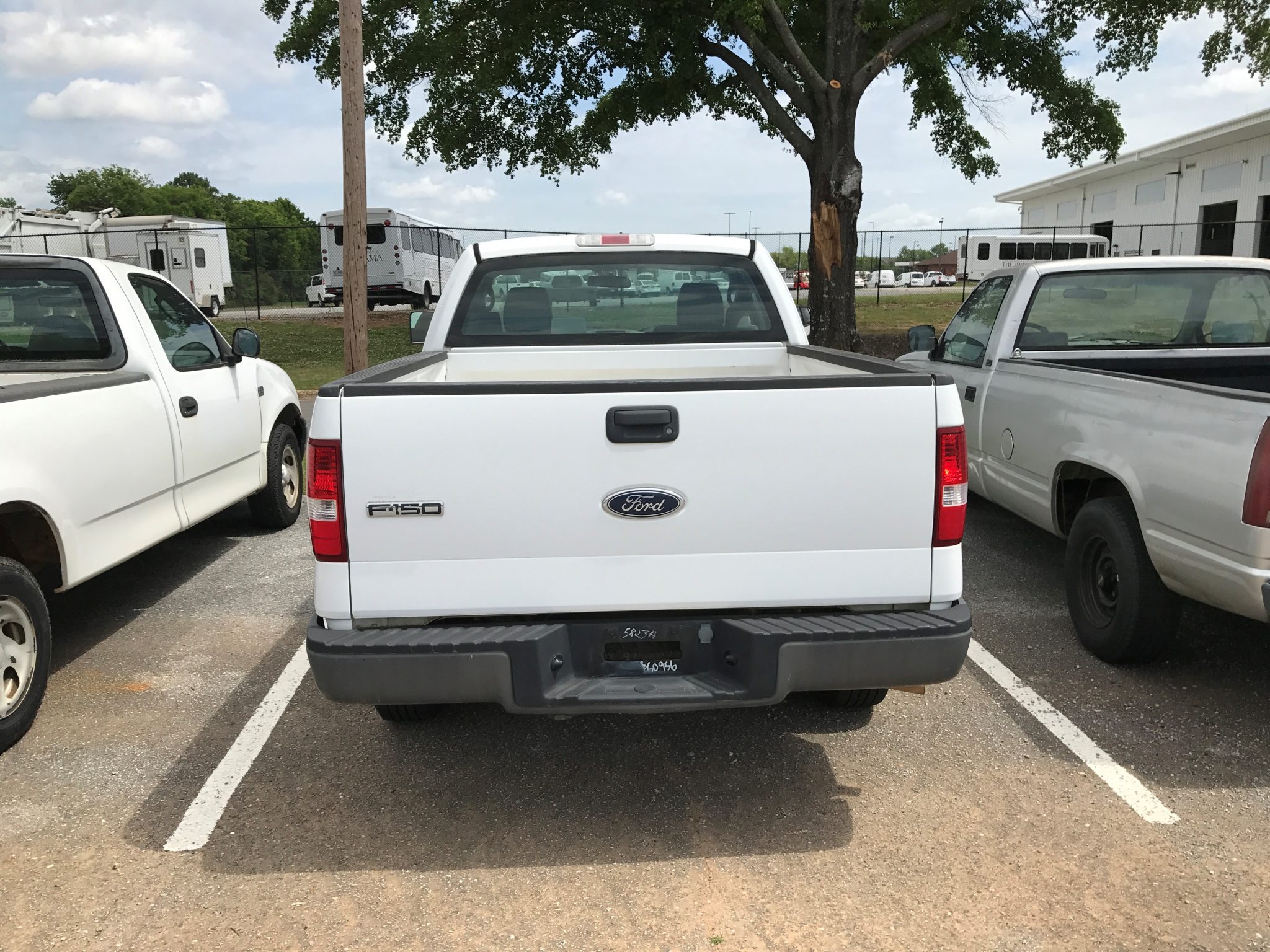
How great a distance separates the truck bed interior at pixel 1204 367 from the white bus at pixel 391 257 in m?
24.7

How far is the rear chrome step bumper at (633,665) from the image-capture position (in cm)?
294

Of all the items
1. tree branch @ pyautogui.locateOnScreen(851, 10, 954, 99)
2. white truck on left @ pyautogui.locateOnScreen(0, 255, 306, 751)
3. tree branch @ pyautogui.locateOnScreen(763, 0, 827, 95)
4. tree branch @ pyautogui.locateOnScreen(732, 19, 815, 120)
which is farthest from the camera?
tree branch @ pyautogui.locateOnScreen(732, 19, 815, 120)

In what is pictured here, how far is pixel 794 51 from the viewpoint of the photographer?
14602 millimetres

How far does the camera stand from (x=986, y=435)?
6.13 metres

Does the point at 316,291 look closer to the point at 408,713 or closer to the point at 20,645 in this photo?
the point at 20,645

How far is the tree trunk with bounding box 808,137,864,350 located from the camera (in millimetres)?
15422

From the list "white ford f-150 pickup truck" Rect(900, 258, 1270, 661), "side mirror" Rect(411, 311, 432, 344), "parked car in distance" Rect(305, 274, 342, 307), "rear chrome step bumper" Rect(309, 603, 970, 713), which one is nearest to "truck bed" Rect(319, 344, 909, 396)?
"white ford f-150 pickup truck" Rect(900, 258, 1270, 661)

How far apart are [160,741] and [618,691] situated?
2161mm

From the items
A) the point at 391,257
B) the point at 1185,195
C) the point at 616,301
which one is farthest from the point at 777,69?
the point at 1185,195

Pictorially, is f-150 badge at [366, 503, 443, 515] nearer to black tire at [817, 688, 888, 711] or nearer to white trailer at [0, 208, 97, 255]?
black tire at [817, 688, 888, 711]

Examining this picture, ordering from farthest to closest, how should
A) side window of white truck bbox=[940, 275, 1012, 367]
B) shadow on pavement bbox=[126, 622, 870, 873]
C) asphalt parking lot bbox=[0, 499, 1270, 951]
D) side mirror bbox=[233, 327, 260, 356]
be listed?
side window of white truck bbox=[940, 275, 1012, 367], side mirror bbox=[233, 327, 260, 356], shadow on pavement bbox=[126, 622, 870, 873], asphalt parking lot bbox=[0, 499, 1270, 951]

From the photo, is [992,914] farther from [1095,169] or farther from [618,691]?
[1095,169]

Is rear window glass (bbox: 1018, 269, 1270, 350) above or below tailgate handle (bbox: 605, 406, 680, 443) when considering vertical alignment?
above

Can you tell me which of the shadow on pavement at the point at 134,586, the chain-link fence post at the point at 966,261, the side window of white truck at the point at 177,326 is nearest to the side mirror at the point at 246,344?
the side window of white truck at the point at 177,326
